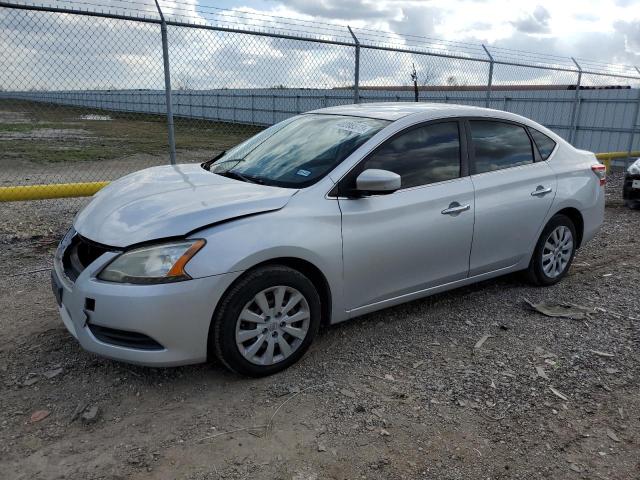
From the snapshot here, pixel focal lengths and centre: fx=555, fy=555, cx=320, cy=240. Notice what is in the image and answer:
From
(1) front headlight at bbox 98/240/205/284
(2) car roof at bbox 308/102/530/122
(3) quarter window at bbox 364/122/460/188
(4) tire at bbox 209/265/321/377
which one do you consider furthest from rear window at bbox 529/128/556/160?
(1) front headlight at bbox 98/240/205/284

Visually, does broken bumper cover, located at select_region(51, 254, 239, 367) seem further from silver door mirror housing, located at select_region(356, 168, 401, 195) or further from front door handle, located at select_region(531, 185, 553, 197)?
front door handle, located at select_region(531, 185, 553, 197)

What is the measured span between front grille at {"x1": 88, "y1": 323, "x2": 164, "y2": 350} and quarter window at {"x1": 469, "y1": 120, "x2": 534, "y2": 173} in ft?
8.81

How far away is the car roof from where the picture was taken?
408 centimetres

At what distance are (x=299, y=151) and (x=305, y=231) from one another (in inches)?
34.1

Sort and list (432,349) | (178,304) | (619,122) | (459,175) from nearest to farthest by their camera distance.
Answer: (178,304)
(432,349)
(459,175)
(619,122)

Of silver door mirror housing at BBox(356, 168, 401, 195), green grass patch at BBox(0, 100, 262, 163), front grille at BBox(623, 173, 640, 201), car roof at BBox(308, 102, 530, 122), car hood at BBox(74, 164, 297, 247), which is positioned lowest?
green grass patch at BBox(0, 100, 262, 163)

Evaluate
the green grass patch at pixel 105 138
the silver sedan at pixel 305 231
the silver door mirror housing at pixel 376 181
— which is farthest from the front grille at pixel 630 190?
the green grass patch at pixel 105 138

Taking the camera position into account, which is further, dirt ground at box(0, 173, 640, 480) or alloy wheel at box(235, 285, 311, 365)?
alloy wheel at box(235, 285, 311, 365)

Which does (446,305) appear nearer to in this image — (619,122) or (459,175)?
(459,175)

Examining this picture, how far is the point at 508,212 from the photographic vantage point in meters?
4.38

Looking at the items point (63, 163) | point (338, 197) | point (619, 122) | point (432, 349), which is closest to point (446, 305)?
point (432, 349)

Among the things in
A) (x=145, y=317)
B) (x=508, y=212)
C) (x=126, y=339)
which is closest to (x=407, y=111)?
(x=508, y=212)

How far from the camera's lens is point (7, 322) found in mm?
4031

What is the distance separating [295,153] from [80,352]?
1962 mm
